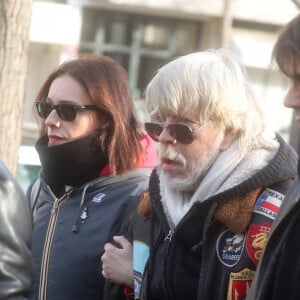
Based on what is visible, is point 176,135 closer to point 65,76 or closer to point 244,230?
point 244,230

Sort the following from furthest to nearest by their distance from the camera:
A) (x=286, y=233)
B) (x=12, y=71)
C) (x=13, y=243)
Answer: (x=12, y=71) < (x=13, y=243) < (x=286, y=233)

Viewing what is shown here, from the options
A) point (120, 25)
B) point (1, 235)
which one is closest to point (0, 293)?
point (1, 235)

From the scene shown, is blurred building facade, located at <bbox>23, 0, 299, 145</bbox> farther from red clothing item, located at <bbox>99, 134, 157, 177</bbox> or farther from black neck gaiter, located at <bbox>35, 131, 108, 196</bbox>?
black neck gaiter, located at <bbox>35, 131, 108, 196</bbox>

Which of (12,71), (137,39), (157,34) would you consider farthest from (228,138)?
(157,34)

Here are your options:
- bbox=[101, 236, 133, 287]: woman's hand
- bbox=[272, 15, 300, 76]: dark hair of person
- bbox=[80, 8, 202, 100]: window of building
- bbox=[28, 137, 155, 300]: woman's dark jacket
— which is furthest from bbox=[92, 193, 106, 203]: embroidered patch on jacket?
bbox=[80, 8, 202, 100]: window of building

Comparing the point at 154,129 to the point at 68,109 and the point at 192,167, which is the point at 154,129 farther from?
the point at 68,109

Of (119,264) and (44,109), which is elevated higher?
(44,109)

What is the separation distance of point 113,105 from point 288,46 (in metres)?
1.26

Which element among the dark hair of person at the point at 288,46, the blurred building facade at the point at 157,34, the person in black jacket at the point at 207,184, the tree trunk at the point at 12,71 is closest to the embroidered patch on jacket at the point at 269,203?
the person in black jacket at the point at 207,184

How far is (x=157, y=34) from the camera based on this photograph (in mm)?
15781

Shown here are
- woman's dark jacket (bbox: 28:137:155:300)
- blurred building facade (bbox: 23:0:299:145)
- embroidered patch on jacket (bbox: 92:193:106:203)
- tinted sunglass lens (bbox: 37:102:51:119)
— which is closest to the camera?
woman's dark jacket (bbox: 28:137:155:300)

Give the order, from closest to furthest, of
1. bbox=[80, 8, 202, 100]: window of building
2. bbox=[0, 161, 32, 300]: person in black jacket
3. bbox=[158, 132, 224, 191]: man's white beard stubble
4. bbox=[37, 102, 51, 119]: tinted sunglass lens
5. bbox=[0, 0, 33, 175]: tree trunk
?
bbox=[0, 161, 32, 300]: person in black jacket < bbox=[158, 132, 224, 191]: man's white beard stubble < bbox=[37, 102, 51, 119]: tinted sunglass lens < bbox=[0, 0, 33, 175]: tree trunk < bbox=[80, 8, 202, 100]: window of building

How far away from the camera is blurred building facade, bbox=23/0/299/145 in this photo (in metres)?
15.2

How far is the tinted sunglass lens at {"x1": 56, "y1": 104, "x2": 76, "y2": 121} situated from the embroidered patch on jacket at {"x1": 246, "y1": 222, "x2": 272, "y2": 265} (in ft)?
3.64
